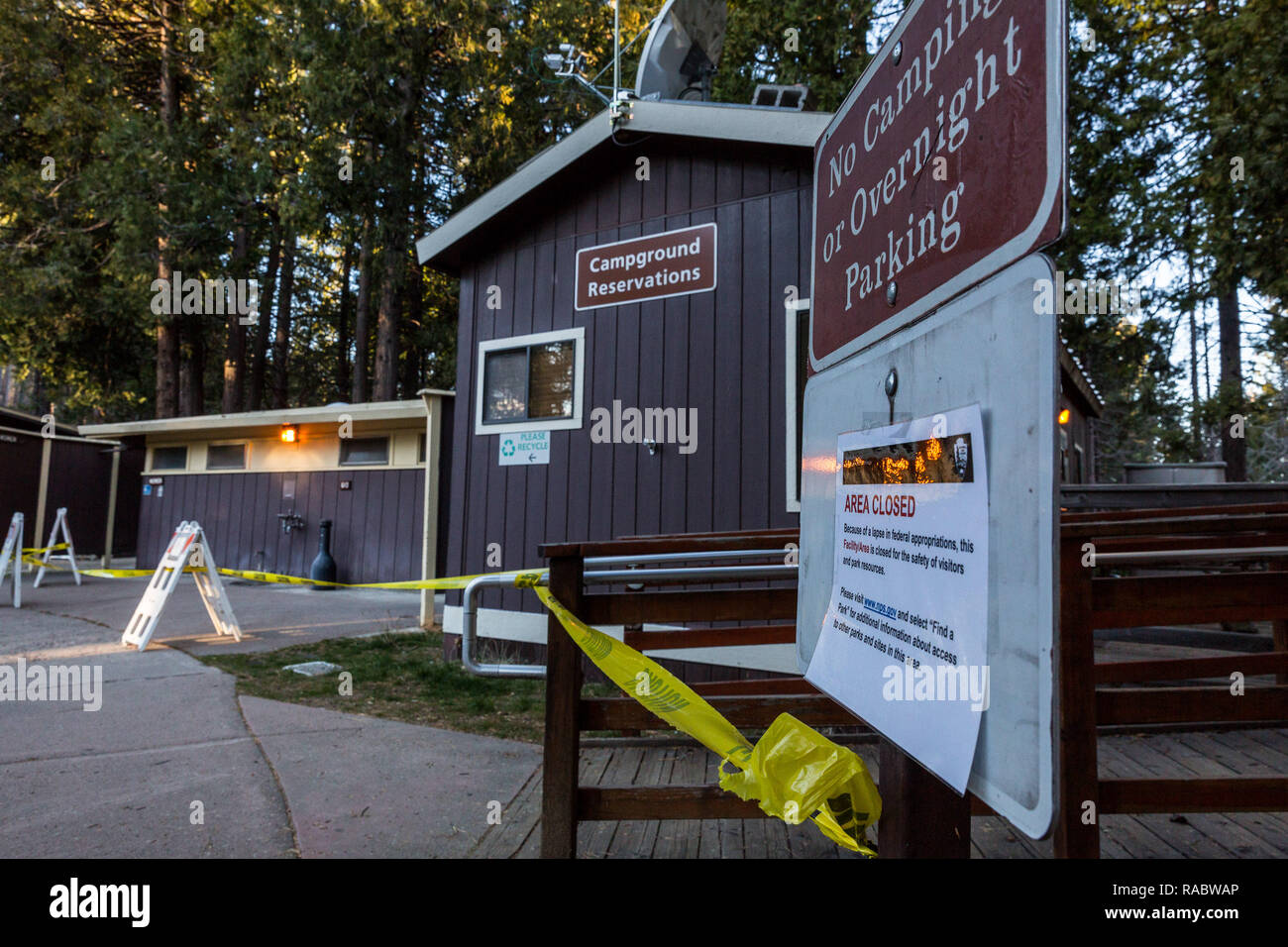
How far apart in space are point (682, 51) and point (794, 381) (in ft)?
12.8

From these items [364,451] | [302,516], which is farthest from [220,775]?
[302,516]

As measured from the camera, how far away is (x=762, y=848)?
9.37ft

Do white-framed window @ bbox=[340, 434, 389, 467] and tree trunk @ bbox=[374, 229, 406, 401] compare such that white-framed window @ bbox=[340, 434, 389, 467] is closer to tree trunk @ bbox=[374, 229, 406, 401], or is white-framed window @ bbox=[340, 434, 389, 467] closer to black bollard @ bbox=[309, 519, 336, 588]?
black bollard @ bbox=[309, 519, 336, 588]

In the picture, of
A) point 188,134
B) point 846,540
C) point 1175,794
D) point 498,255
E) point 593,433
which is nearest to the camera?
point 846,540

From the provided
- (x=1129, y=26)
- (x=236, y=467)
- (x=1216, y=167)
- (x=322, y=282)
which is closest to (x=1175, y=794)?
(x=1216, y=167)

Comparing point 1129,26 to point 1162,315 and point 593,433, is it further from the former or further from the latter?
point 593,433

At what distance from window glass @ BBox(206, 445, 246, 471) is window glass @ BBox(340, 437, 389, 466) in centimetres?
319

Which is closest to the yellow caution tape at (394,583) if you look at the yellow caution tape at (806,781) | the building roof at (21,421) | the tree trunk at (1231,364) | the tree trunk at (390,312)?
the yellow caution tape at (806,781)

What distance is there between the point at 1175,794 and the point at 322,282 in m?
31.2

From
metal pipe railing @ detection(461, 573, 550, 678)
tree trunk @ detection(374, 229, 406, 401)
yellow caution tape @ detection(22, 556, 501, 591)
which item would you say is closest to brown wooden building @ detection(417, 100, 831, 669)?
yellow caution tape @ detection(22, 556, 501, 591)

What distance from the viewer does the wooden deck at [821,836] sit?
279cm

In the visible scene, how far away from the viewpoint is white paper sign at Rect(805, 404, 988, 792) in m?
0.98

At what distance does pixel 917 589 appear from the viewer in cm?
111
